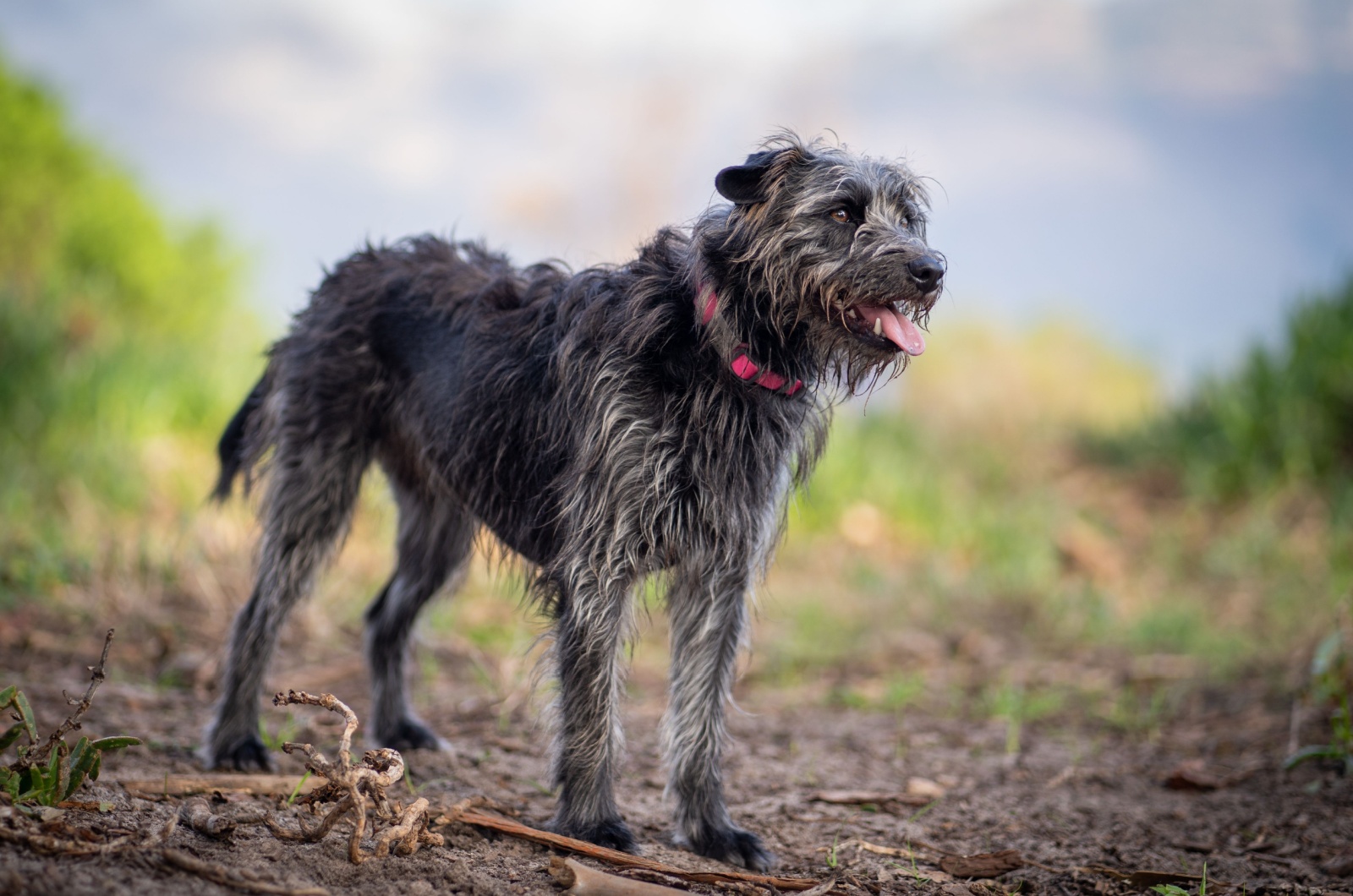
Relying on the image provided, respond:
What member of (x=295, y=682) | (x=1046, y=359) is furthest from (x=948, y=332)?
(x=295, y=682)

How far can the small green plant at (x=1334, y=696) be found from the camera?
4527 mm

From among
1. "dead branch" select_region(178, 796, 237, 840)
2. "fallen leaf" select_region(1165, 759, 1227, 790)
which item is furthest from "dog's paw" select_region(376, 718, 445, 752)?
"fallen leaf" select_region(1165, 759, 1227, 790)

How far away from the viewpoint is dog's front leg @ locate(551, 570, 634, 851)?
11.4ft

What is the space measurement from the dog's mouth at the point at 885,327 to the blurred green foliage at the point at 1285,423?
24.3ft

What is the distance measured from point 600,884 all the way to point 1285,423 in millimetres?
9370

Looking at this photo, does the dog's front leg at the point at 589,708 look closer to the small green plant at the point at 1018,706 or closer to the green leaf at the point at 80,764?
the green leaf at the point at 80,764

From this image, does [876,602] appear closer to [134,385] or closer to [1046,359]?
[134,385]

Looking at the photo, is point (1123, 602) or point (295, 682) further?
point (1123, 602)

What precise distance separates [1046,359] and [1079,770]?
11467 mm

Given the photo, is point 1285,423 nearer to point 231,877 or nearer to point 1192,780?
point 1192,780

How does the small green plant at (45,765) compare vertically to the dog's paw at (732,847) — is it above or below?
below

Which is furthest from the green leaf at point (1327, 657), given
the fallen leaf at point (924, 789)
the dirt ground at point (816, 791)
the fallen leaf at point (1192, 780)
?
the fallen leaf at point (924, 789)

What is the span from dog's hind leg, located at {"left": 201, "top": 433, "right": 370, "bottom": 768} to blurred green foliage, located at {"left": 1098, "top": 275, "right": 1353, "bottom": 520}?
819cm

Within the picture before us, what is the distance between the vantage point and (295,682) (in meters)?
5.62
